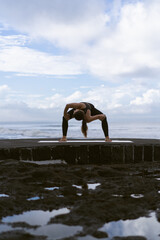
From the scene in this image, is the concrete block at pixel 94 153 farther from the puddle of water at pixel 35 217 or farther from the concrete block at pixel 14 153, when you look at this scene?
the puddle of water at pixel 35 217

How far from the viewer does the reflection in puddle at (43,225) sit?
2.28 m

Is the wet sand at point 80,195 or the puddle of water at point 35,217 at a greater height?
the wet sand at point 80,195

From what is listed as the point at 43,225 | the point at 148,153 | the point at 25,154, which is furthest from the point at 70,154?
the point at 43,225

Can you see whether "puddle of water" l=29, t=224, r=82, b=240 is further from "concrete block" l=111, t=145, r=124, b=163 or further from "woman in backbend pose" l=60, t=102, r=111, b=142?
"woman in backbend pose" l=60, t=102, r=111, b=142

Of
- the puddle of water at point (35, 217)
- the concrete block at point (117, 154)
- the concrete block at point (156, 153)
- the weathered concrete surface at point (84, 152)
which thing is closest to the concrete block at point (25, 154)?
the weathered concrete surface at point (84, 152)

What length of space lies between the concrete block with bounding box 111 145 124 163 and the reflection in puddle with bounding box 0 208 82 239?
3488 millimetres

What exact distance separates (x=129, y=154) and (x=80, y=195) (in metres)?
3.08

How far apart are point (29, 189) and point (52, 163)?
2.39 meters

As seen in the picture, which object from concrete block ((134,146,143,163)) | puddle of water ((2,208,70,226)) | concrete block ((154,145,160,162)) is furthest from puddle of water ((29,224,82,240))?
concrete block ((154,145,160,162))

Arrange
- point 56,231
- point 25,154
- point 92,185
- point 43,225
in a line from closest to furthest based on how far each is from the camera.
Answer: point 56,231 < point 43,225 < point 92,185 < point 25,154

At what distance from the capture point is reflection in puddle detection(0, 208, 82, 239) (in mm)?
2283

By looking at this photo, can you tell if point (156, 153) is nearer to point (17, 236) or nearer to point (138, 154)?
point (138, 154)

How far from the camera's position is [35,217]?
266 cm

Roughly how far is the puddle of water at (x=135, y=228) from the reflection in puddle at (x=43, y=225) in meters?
0.27
